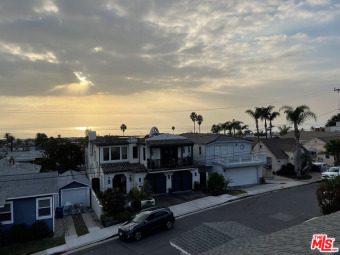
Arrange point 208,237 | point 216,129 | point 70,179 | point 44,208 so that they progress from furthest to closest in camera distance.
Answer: point 216,129
point 70,179
point 44,208
point 208,237

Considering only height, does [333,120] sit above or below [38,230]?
above

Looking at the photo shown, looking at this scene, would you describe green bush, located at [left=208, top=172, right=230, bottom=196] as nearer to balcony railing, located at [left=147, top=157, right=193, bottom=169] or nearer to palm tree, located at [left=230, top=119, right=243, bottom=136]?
balcony railing, located at [left=147, top=157, right=193, bottom=169]

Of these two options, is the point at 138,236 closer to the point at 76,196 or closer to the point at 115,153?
the point at 76,196

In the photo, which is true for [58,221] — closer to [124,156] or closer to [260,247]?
[124,156]

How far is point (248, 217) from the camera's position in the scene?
2105 cm

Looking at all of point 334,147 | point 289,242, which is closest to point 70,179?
point 289,242

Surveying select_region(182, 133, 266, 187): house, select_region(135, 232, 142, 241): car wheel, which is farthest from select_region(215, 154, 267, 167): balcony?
select_region(135, 232, 142, 241): car wheel

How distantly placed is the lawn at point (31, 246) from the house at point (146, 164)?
10.5 metres

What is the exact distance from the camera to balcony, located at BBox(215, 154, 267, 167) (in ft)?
103

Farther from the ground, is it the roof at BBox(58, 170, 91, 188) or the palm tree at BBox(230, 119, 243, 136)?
the palm tree at BBox(230, 119, 243, 136)

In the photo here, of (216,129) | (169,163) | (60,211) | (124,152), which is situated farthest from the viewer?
(216,129)

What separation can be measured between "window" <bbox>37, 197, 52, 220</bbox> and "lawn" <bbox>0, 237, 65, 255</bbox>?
182 cm

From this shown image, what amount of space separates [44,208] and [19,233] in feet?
7.29

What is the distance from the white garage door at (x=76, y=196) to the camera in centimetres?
2531
